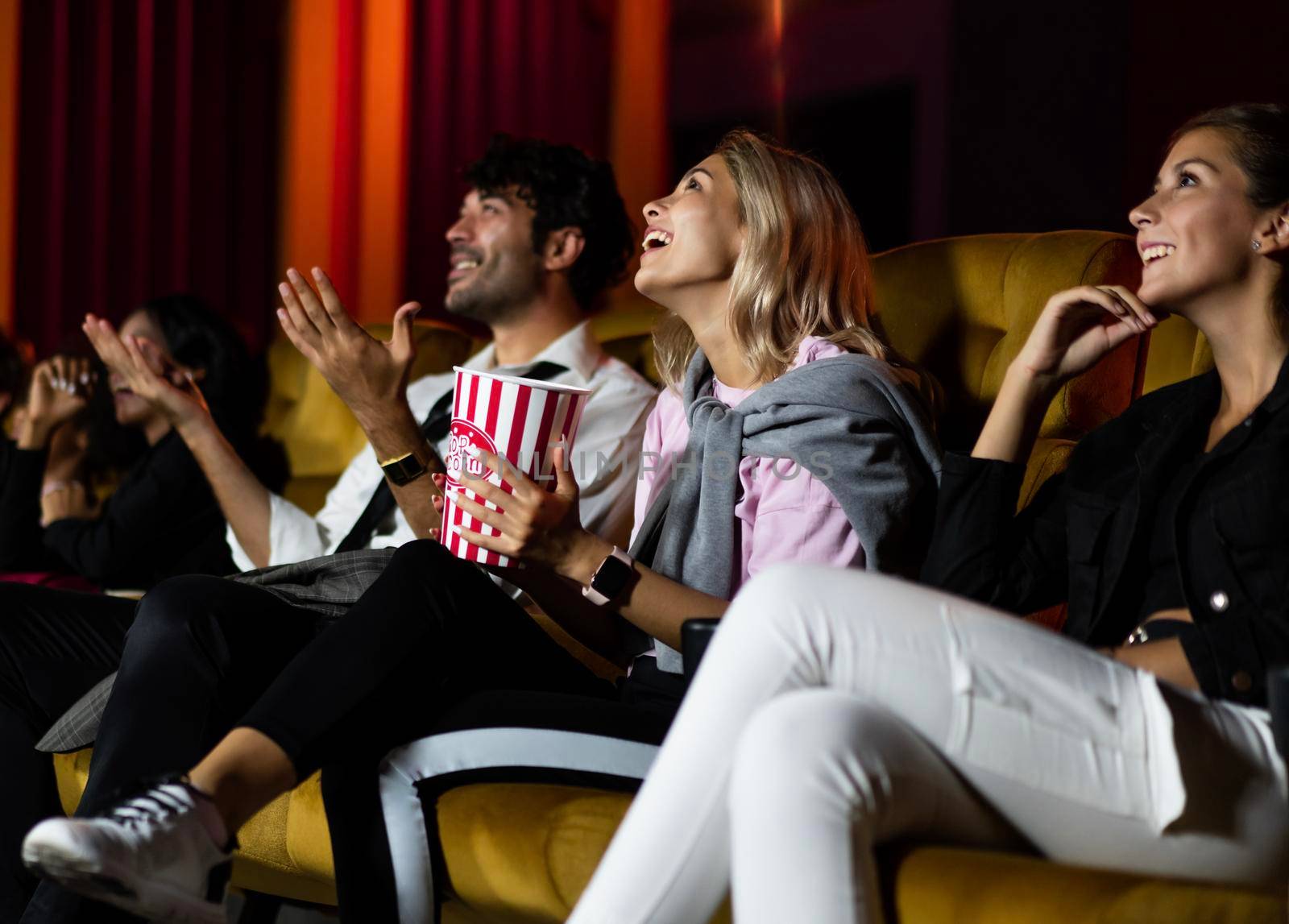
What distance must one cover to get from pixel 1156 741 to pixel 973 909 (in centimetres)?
19

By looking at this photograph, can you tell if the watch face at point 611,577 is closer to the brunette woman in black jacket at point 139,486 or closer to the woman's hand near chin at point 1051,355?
the woman's hand near chin at point 1051,355

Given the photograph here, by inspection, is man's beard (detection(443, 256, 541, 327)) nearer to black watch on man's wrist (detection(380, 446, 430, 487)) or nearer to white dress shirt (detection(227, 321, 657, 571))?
white dress shirt (detection(227, 321, 657, 571))

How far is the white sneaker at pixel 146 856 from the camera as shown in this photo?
103cm

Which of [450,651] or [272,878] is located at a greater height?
[450,651]

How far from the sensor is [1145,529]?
1.27 meters


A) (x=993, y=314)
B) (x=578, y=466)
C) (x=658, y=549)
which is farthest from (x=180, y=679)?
(x=993, y=314)

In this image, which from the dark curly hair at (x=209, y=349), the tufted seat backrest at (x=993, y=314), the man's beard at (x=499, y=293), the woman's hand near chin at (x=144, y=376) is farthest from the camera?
the dark curly hair at (x=209, y=349)

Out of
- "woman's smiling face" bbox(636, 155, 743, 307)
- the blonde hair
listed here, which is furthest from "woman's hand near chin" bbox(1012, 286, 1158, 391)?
"woman's smiling face" bbox(636, 155, 743, 307)

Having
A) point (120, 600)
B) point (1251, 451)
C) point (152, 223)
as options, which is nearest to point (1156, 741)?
point (1251, 451)

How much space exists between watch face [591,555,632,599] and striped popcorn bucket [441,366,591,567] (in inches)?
3.9

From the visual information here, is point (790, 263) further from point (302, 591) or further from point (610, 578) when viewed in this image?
point (302, 591)

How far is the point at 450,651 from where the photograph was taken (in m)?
1.40

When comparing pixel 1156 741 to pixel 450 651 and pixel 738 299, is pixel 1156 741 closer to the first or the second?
pixel 450 651

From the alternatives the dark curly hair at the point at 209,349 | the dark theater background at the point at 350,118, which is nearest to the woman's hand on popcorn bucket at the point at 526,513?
the dark curly hair at the point at 209,349
